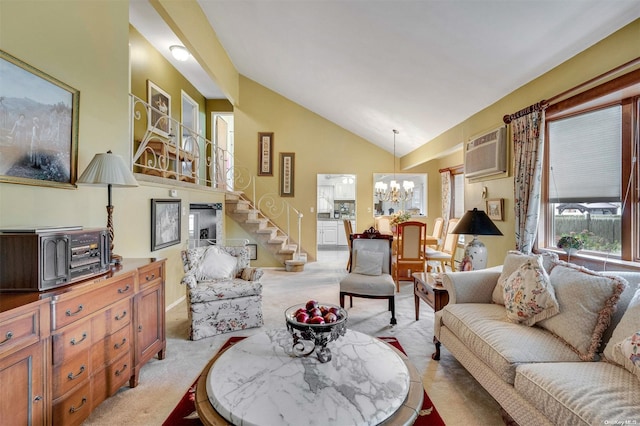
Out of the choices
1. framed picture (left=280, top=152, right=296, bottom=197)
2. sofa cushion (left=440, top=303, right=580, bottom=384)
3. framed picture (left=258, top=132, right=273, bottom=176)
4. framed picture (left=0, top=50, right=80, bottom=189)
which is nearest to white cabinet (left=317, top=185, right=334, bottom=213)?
framed picture (left=280, top=152, right=296, bottom=197)

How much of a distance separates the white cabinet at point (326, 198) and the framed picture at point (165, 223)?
6.33 meters

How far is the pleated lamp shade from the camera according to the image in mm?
2104

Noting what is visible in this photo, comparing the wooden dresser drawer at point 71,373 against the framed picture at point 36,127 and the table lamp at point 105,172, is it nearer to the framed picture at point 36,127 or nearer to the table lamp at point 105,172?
the table lamp at point 105,172

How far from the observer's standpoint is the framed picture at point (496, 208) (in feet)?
12.1

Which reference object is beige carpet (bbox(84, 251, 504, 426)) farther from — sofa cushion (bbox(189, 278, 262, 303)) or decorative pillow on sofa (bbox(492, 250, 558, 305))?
decorative pillow on sofa (bbox(492, 250, 558, 305))

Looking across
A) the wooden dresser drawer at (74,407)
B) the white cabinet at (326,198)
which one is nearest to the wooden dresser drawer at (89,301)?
the wooden dresser drawer at (74,407)

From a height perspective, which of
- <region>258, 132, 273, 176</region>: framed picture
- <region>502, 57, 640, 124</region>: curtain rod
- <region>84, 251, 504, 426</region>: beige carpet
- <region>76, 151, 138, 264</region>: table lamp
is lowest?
<region>84, 251, 504, 426</region>: beige carpet

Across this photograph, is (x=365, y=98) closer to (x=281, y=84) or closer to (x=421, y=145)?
(x=421, y=145)

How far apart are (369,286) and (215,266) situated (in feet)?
5.94

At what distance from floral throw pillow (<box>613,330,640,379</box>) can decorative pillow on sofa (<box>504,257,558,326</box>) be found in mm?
423

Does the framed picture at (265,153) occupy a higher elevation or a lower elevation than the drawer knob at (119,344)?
higher

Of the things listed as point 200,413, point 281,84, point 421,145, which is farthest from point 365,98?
point 200,413

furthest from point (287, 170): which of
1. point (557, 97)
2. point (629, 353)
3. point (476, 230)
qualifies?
point (629, 353)

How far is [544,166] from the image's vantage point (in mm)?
3188
